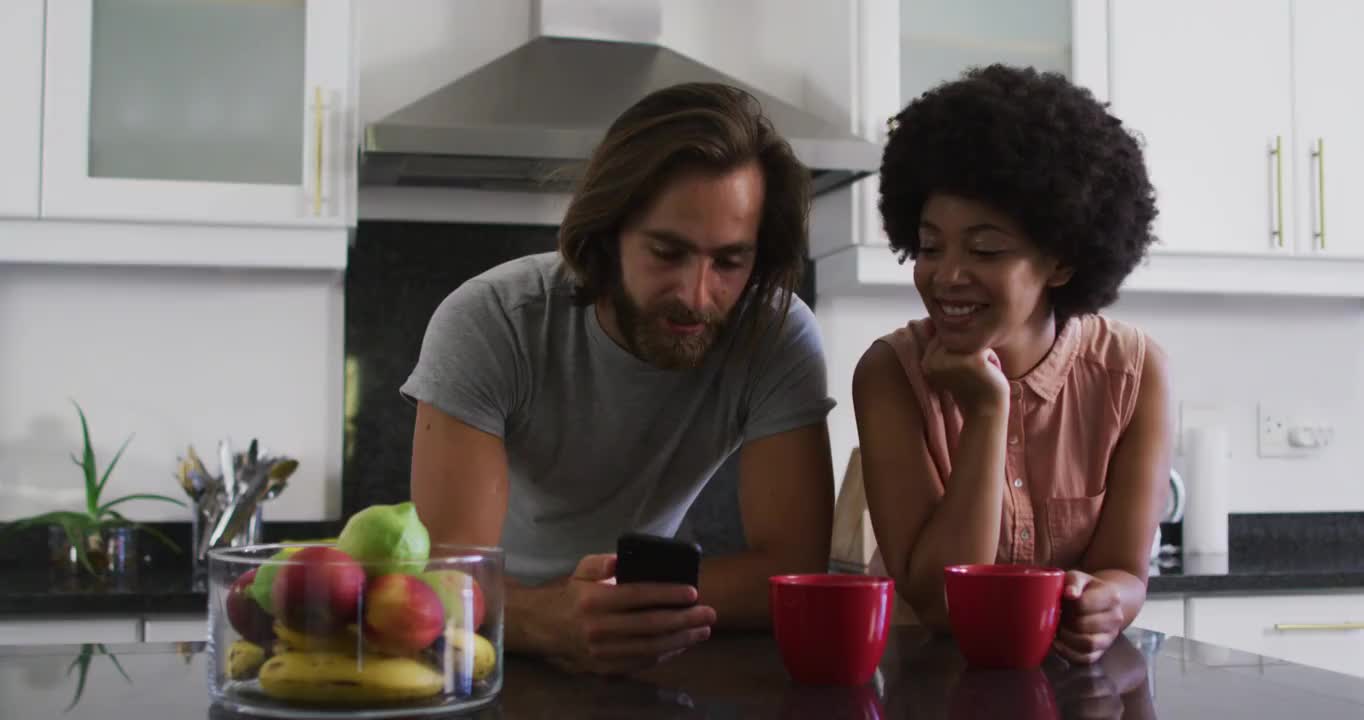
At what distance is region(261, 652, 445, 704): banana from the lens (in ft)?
2.66

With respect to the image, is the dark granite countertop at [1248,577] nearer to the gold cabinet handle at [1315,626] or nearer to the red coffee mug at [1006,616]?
the gold cabinet handle at [1315,626]

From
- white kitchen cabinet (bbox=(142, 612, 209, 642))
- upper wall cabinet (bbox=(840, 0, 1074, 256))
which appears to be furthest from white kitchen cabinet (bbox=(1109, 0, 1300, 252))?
white kitchen cabinet (bbox=(142, 612, 209, 642))

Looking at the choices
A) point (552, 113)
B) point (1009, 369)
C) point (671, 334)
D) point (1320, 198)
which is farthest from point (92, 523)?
point (1320, 198)

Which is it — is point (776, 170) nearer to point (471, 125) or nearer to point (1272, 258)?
point (471, 125)

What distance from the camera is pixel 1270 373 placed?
10.5 feet

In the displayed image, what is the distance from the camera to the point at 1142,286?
2775 mm

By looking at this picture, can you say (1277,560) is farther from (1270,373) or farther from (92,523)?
(92,523)

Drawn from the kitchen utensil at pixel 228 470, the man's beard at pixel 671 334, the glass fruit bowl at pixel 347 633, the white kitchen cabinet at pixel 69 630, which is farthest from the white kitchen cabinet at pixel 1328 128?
the glass fruit bowl at pixel 347 633

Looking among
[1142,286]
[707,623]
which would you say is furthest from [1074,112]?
[1142,286]

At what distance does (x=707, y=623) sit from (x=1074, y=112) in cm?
79

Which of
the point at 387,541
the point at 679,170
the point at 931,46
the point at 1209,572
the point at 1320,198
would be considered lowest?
the point at 1209,572

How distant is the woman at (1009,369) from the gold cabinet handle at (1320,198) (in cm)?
146

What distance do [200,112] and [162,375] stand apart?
1.81 ft

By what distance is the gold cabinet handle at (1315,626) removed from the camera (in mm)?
2562
